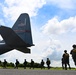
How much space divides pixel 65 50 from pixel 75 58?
484cm

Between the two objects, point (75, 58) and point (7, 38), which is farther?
point (7, 38)

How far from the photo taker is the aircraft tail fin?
39.1 metres

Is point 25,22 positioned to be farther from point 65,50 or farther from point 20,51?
point 65,50

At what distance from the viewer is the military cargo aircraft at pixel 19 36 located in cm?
3360

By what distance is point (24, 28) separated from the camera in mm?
40375

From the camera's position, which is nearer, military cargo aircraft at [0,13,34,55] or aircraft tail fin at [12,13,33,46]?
military cargo aircraft at [0,13,34,55]

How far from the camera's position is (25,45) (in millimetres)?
35750

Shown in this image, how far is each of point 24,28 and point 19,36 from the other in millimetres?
5615

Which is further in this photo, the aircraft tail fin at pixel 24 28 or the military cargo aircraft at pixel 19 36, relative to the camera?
the aircraft tail fin at pixel 24 28

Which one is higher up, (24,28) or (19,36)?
(24,28)

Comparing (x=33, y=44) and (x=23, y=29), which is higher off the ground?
(x=23, y=29)

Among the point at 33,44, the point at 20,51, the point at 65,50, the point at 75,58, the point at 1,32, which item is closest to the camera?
the point at 75,58

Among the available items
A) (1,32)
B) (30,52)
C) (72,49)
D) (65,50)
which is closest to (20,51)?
(30,52)

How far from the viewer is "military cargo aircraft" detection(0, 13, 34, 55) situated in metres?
33.6
